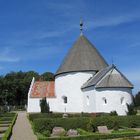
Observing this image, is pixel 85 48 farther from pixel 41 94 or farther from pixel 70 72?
pixel 41 94

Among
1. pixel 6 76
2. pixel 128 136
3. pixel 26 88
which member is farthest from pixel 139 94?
pixel 128 136

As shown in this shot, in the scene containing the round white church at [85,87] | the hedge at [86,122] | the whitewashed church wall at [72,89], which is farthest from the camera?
the whitewashed church wall at [72,89]

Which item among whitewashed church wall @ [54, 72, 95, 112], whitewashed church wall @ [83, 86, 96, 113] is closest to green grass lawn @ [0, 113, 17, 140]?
whitewashed church wall @ [83, 86, 96, 113]

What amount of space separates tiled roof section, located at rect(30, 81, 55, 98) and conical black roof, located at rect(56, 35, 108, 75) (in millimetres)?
4622

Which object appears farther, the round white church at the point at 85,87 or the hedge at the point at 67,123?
the round white church at the point at 85,87

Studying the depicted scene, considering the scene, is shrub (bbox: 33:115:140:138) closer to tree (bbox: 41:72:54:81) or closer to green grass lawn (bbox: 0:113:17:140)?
green grass lawn (bbox: 0:113:17:140)

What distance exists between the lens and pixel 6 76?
96.7 metres

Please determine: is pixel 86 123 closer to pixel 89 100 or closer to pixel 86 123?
pixel 86 123

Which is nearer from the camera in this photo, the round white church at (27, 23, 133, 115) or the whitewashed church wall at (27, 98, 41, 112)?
the round white church at (27, 23, 133, 115)

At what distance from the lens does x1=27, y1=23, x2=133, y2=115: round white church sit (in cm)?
3925

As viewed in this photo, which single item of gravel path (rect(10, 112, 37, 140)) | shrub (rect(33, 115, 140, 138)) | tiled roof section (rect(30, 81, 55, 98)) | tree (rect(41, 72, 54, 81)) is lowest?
gravel path (rect(10, 112, 37, 140))

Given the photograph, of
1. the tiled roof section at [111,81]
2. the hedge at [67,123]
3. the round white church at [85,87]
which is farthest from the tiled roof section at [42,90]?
the hedge at [67,123]

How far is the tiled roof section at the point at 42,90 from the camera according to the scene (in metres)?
52.4

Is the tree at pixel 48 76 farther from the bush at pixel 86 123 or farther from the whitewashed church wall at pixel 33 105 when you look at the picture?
the bush at pixel 86 123
